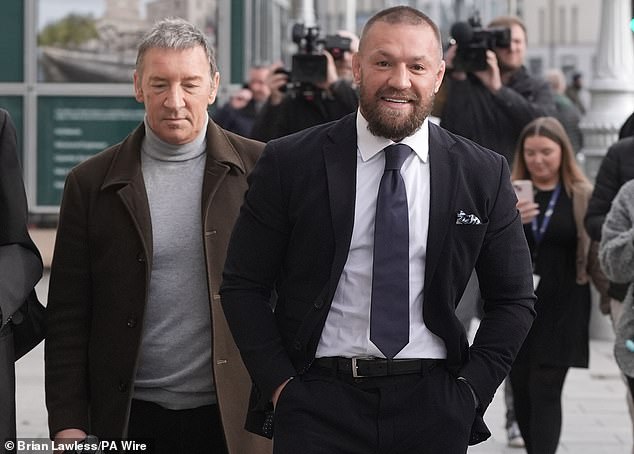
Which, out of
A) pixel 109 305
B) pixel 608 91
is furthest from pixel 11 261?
pixel 608 91

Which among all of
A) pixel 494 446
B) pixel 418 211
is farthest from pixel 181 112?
pixel 494 446

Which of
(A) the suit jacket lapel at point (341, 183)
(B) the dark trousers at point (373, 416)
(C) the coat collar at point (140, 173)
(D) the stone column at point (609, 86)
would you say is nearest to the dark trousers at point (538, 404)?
(C) the coat collar at point (140, 173)

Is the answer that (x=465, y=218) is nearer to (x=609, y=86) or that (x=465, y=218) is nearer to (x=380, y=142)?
(x=380, y=142)

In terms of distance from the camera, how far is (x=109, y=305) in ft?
14.4

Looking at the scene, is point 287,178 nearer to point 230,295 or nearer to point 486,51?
point 230,295

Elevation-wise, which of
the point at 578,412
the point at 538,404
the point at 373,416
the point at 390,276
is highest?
the point at 390,276

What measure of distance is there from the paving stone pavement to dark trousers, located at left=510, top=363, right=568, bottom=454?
888 millimetres

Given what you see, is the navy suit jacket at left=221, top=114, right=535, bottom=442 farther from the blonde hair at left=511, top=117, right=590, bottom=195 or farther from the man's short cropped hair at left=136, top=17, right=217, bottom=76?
the blonde hair at left=511, top=117, right=590, bottom=195

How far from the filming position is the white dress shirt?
3816 mm

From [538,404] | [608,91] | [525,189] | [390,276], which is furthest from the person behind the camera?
[608,91]

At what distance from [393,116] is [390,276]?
16.2 inches

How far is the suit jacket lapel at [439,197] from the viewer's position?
12.6ft

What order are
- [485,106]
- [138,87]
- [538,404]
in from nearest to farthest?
[138,87] < [538,404] < [485,106]

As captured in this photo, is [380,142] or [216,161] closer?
[380,142]
